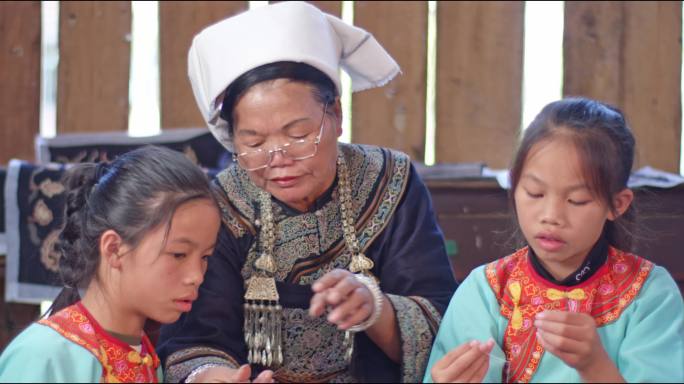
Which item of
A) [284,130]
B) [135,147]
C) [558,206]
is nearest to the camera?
[558,206]

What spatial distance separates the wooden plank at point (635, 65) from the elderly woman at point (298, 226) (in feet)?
5.78

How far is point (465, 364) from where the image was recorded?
2.15 metres

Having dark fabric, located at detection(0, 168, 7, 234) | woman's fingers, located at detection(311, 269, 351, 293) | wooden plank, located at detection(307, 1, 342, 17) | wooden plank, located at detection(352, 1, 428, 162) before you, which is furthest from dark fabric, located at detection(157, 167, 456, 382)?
wooden plank, located at detection(307, 1, 342, 17)

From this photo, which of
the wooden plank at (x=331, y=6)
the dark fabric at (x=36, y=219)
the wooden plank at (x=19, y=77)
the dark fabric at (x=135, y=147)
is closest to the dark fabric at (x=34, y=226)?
the dark fabric at (x=36, y=219)

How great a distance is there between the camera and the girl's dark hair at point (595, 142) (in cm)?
229

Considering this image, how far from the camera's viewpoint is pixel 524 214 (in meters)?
2.31

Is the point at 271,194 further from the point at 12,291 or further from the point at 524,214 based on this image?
the point at 12,291

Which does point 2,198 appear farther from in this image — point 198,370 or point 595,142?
point 595,142

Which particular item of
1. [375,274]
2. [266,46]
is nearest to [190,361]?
[375,274]

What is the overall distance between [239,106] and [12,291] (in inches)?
66.0

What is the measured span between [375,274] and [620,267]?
23.9 inches

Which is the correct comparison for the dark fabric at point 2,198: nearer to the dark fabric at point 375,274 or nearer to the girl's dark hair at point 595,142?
the dark fabric at point 375,274

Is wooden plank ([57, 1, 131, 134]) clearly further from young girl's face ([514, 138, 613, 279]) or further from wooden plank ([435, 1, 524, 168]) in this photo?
young girl's face ([514, 138, 613, 279])

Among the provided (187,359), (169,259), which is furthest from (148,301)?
(187,359)
